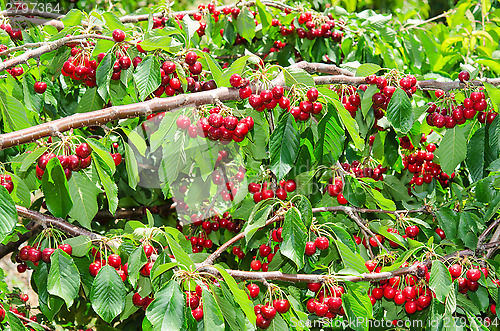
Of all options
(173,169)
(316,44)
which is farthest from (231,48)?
(173,169)

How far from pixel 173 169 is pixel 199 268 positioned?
57cm

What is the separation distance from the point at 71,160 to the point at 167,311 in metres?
0.63

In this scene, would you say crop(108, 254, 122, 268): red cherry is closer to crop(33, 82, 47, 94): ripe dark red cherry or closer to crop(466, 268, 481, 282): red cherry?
crop(33, 82, 47, 94): ripe dark red cherry

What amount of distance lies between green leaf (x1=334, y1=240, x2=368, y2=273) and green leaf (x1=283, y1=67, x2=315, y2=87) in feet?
2.45

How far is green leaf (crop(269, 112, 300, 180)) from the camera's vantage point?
1.80 meters

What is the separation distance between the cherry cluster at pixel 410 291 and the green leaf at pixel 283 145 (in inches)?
30.0

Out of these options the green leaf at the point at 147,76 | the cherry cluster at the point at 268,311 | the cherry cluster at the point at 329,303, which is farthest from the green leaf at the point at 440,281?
the green leaf at the point at 147,76

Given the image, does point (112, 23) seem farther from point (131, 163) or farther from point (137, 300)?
point (137, 300)

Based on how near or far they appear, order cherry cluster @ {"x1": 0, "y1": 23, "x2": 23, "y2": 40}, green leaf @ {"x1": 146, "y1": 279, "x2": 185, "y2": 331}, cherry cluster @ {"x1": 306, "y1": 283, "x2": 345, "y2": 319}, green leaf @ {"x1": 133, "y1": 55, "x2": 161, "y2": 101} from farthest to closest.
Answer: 1. cherry cluster @ {"x1": 0, "y1": 23, "x2": 23, "y2": 40}
2. cherry cluster @ {"x1": 306, "y1": 283, "x2": 345, "y2": 319}
3. green leaf @ {"x1": 133, "y1": 55, "x2": 161, "y2": 101}
4. green leaf @ {"x1": 146, "y1": 279, "x2": 185, "y2": 331}

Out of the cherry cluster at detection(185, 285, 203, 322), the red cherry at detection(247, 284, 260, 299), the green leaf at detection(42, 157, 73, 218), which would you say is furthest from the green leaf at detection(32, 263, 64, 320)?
the red cherry at detection(247, 284, 260, 299)

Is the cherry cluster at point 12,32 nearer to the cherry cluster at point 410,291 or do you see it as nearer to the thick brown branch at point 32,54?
the thick brown branch at point 32,54

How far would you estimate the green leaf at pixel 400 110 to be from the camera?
186 centimetres

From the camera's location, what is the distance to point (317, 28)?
312 cm

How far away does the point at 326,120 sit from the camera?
6.37 feet
